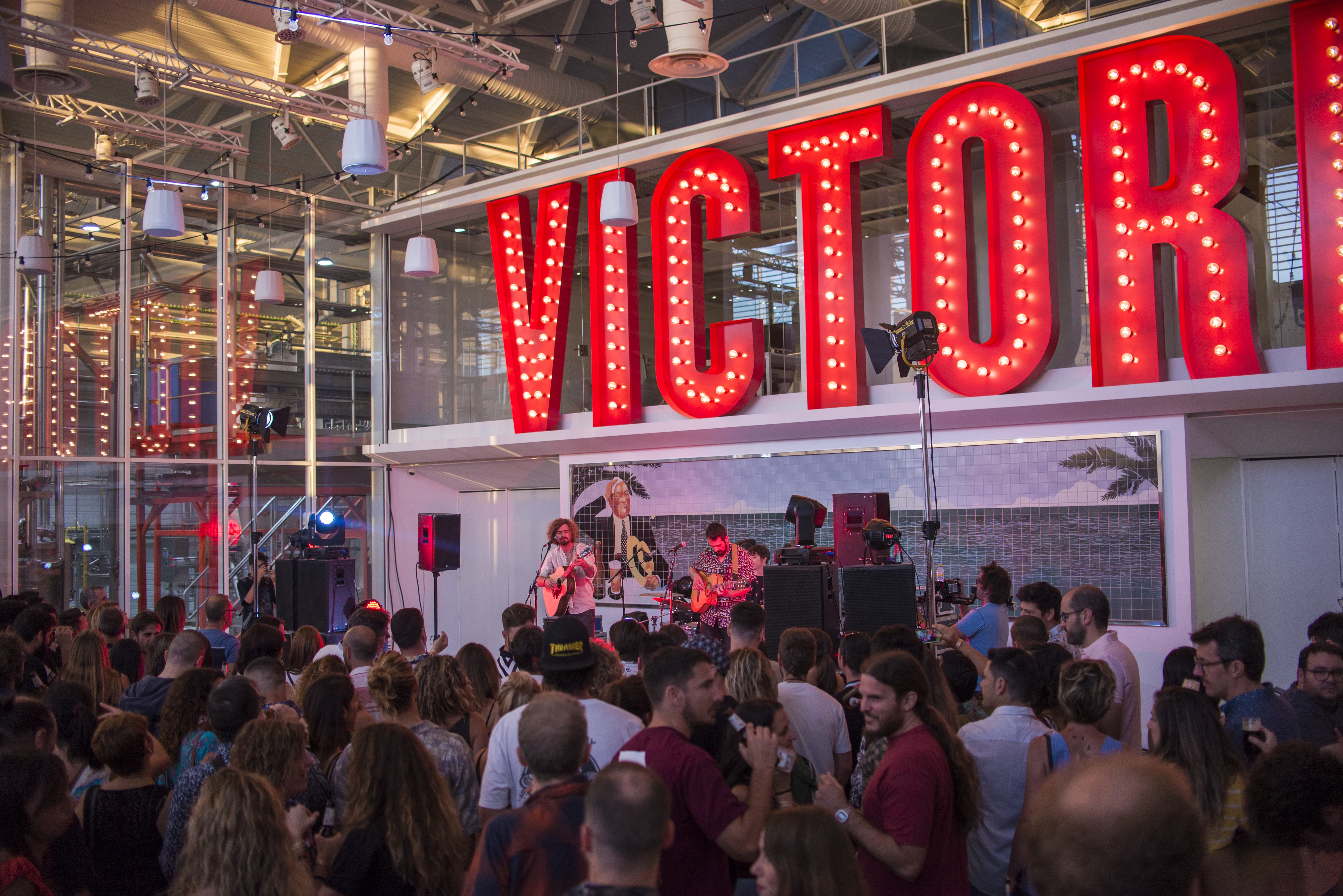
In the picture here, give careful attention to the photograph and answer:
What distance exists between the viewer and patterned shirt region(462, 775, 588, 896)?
2.50 metres

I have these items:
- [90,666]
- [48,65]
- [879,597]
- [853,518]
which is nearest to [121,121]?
[48,65]

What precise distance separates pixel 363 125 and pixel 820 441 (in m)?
4.78

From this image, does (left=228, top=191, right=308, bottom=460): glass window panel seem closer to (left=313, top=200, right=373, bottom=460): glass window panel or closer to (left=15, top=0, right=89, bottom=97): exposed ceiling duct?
(left=313, top=200, right=373, bottom=460): glass window panel

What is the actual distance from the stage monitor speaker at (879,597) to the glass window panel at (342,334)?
8.64 meters

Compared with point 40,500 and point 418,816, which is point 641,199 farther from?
point 418,816

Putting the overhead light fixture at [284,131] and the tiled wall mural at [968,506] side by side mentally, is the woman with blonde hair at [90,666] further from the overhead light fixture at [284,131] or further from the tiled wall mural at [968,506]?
the overhead light fixture at [284,131]

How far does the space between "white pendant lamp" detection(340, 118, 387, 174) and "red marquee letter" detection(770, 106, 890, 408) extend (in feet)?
12.8

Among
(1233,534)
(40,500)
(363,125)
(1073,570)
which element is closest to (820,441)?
(1073,570)

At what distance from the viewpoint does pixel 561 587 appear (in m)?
9.16

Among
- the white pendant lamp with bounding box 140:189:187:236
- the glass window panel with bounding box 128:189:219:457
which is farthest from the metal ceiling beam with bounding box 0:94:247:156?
the white pendant lamp with bounding box 140:189:187:236

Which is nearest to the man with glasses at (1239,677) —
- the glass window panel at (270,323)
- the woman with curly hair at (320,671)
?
the woman with curly hair at (320,671)

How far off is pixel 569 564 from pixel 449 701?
16.5 feet

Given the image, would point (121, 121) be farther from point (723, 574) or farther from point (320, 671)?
point (320, 671)

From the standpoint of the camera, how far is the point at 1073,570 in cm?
834
